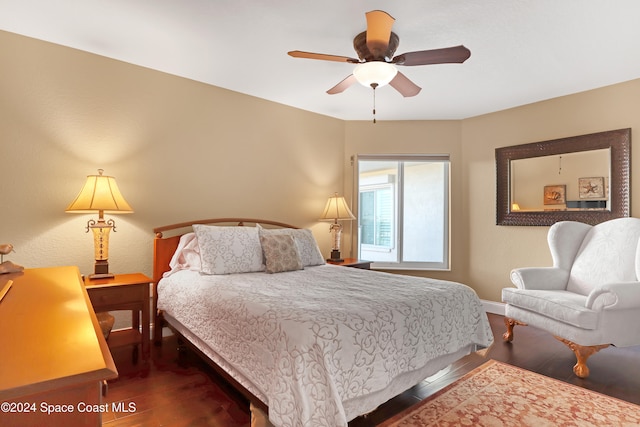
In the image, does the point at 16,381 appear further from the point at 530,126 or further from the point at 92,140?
the point at 530,126

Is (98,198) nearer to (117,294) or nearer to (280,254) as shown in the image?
(117,294)

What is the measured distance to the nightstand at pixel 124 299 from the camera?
239cm

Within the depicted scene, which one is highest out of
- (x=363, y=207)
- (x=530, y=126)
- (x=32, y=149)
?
(x=530, y=126)

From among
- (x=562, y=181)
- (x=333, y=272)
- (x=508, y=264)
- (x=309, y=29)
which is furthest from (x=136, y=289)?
(x=562, y=181)

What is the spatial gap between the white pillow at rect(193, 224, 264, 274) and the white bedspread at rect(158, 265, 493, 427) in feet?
0.72

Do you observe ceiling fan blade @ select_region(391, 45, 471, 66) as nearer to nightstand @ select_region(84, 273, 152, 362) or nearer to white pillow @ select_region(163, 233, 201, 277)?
white pillow @ select_region(163, 233, 201, 277)

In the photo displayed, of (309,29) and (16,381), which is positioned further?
(309,29)

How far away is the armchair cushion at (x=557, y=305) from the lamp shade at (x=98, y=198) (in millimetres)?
3305

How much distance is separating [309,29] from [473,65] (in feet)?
4.91

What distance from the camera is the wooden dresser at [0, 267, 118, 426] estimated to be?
0.65m

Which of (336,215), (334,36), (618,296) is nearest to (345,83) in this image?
(334,36)

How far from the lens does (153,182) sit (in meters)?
3.13

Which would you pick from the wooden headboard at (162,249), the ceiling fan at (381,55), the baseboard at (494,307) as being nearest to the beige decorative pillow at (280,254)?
the wooden headboard at (162,249)

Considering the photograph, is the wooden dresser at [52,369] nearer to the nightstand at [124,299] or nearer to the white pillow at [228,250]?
the nightstand at [124,299]
